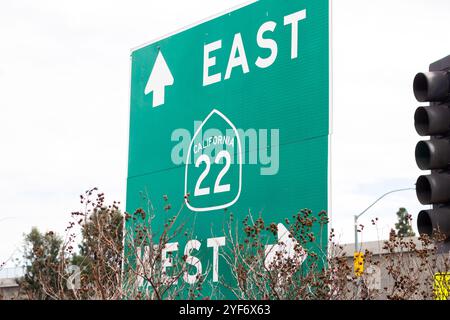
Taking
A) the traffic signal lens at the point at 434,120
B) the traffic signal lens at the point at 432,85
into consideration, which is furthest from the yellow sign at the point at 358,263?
the traffic signal lens at the point at 432,85

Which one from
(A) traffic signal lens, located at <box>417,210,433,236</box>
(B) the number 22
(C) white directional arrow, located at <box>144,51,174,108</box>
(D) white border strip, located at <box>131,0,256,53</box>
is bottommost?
(A) traffic signal lens, located at <box>417,210,433,236</box>

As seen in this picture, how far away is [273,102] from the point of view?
28.6 ft

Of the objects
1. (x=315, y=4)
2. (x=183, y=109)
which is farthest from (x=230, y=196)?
(x=315, y=4)

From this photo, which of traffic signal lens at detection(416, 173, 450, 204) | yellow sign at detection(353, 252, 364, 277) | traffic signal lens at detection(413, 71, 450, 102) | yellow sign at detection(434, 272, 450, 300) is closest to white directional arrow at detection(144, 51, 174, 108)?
yellow sign at detection(353, 252, 364, 277)

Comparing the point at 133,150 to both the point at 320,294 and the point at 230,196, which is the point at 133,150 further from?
the point at 320,294

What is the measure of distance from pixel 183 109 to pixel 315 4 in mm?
2126

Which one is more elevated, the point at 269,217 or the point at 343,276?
the point at 269,217

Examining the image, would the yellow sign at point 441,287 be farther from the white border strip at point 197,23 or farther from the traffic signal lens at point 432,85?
the white border strip at point 197,23

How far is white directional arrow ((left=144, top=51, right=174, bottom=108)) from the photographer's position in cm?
1022

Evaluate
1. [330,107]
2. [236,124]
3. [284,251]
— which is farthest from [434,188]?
[236,124]

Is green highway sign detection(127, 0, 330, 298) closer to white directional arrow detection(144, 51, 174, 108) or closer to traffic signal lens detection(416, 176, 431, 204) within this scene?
white directional arrow detection(144, 51, 174, 108)

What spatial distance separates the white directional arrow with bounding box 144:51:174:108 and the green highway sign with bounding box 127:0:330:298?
0.4 inches

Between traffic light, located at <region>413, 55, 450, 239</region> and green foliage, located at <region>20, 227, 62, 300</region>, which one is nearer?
traffic light, located at <region>413, 55, 450, 239</region>

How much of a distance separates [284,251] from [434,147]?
1.66m
